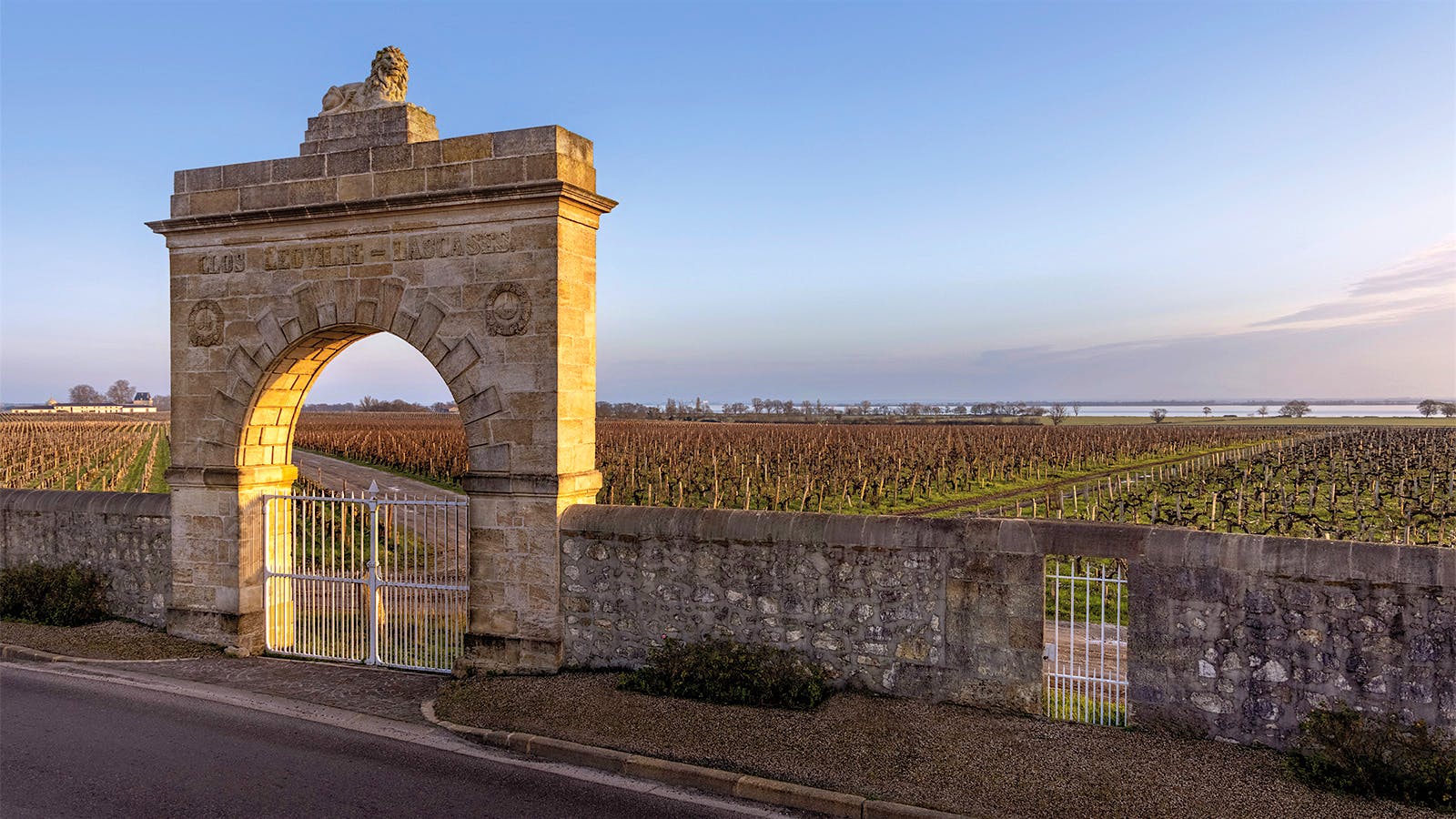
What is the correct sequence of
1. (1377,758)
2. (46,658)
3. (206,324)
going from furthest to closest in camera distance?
(206,324) < (46,658) < (1377,758)

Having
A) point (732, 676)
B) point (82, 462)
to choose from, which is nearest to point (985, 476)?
point (732, 676)

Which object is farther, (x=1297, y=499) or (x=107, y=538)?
(x=1297, y=499)

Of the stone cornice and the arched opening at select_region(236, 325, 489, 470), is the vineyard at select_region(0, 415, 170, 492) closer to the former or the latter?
the arched opening at select_region(236, 325, 489, 470)

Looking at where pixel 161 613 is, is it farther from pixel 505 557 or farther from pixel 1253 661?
pixel 1253 661

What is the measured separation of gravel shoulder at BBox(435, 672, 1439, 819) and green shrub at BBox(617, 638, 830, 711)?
18 centimetres

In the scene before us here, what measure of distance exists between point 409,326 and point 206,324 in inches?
109

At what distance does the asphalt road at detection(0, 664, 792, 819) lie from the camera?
18.9ft

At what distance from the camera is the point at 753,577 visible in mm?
7773

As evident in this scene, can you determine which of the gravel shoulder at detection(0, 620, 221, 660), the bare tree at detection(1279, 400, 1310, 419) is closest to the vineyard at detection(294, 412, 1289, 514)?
the gravel shoulder at detection(0, 620, 221, 660)

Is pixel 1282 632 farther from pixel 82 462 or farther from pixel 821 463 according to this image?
pixel 82 462

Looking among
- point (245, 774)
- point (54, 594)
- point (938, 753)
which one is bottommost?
point (245, 774)

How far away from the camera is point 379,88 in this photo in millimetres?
9414

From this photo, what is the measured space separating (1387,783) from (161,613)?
11.9 m

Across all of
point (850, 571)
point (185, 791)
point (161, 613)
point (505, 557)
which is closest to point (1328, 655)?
point (850, 571)
